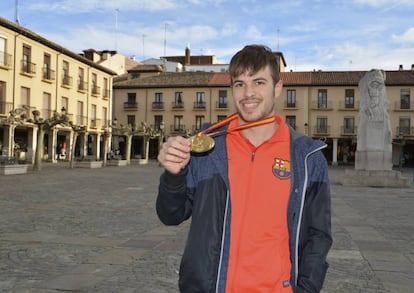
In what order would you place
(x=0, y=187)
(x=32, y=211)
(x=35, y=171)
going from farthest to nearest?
(x=35, y=171) → (x=0, y=187) → (x=32, y=211)

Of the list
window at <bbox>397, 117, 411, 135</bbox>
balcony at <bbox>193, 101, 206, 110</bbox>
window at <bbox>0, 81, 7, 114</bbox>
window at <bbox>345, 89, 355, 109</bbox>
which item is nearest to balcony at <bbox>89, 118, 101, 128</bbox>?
balcony at <bbox>193, 101, 206, 110</bbox>

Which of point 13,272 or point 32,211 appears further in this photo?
point 32,211

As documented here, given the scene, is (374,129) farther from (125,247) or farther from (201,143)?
(201,143)

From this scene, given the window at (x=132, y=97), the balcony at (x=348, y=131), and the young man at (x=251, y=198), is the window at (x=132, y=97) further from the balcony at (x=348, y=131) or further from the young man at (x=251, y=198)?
the young man at (x=251, y=198)

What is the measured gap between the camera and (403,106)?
44.4 metres

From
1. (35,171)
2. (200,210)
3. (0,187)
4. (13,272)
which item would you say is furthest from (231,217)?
(35,171)

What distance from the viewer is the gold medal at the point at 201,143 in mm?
1826

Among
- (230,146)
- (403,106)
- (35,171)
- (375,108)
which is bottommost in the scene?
(35,171)

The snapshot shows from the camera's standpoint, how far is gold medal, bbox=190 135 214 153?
1826 mm

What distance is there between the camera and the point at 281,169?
1958 mm

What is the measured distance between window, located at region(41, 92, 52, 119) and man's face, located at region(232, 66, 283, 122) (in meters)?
33.2

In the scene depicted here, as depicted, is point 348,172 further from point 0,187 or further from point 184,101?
point 184,101

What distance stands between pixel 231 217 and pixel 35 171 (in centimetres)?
2275

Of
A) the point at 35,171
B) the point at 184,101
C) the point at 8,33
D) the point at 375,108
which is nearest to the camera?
the point at 375,108
